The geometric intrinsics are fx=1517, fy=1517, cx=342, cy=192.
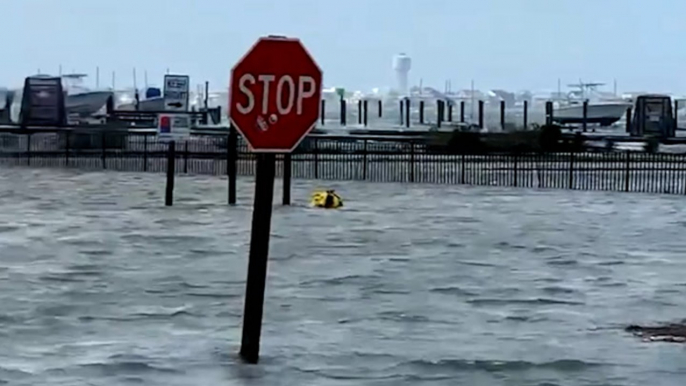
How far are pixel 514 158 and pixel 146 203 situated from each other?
14936mm

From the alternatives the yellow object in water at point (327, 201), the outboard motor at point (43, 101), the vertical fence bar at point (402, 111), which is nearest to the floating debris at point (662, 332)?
the yellow object in water at point (327, 201)

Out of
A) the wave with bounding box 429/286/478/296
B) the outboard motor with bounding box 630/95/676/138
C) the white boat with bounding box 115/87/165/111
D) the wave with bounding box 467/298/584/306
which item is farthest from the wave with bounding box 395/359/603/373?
the white boat with bounding box 115/87/165/111

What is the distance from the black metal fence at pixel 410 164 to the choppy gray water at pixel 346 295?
439 inches

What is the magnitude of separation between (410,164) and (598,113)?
2994 inches

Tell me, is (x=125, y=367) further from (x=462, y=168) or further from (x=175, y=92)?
(x=462, y=168)

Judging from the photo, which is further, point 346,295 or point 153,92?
point 153,92

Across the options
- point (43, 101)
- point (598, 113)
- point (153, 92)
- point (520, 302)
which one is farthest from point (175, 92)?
point (598, 113)

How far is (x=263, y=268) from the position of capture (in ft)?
36.6

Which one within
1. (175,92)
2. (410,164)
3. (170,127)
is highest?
(175,92)

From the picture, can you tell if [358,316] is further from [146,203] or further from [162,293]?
[146,203]

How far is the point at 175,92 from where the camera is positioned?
126 feet

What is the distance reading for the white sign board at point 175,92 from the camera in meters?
37.9

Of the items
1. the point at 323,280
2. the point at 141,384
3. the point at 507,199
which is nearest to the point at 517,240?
the point at 323,280

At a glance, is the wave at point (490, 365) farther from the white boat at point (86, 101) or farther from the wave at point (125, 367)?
the white boat at point (86, 101)
